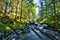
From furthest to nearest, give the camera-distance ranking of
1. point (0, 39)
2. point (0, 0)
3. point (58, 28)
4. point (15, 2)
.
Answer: point (15, 2) → point (0, 0) → point (58, 28) → point (0, 39)

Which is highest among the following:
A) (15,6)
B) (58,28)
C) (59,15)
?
(15,6)

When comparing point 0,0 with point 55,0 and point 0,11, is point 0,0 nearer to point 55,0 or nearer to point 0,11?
point 0,11

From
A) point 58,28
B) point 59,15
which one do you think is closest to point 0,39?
point 58,28

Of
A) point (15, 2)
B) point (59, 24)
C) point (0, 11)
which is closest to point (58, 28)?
point (59, 24)

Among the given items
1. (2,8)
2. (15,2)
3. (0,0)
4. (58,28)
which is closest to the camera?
(58,28)

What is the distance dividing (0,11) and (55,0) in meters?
15.6

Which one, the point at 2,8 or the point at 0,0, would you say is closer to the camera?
the point at 0,0

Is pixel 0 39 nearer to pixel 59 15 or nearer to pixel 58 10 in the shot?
pixel 59 15

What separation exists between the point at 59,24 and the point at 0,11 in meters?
16.7

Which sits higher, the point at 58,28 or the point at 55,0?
the point at 55,0

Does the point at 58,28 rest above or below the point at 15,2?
below

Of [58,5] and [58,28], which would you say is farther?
[58,5]

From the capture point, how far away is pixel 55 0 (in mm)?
43031

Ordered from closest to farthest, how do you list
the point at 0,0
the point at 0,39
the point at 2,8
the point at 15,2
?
the point at 0,39 < the point at 0,0 < the point at 2,8 < the point at 15,2
